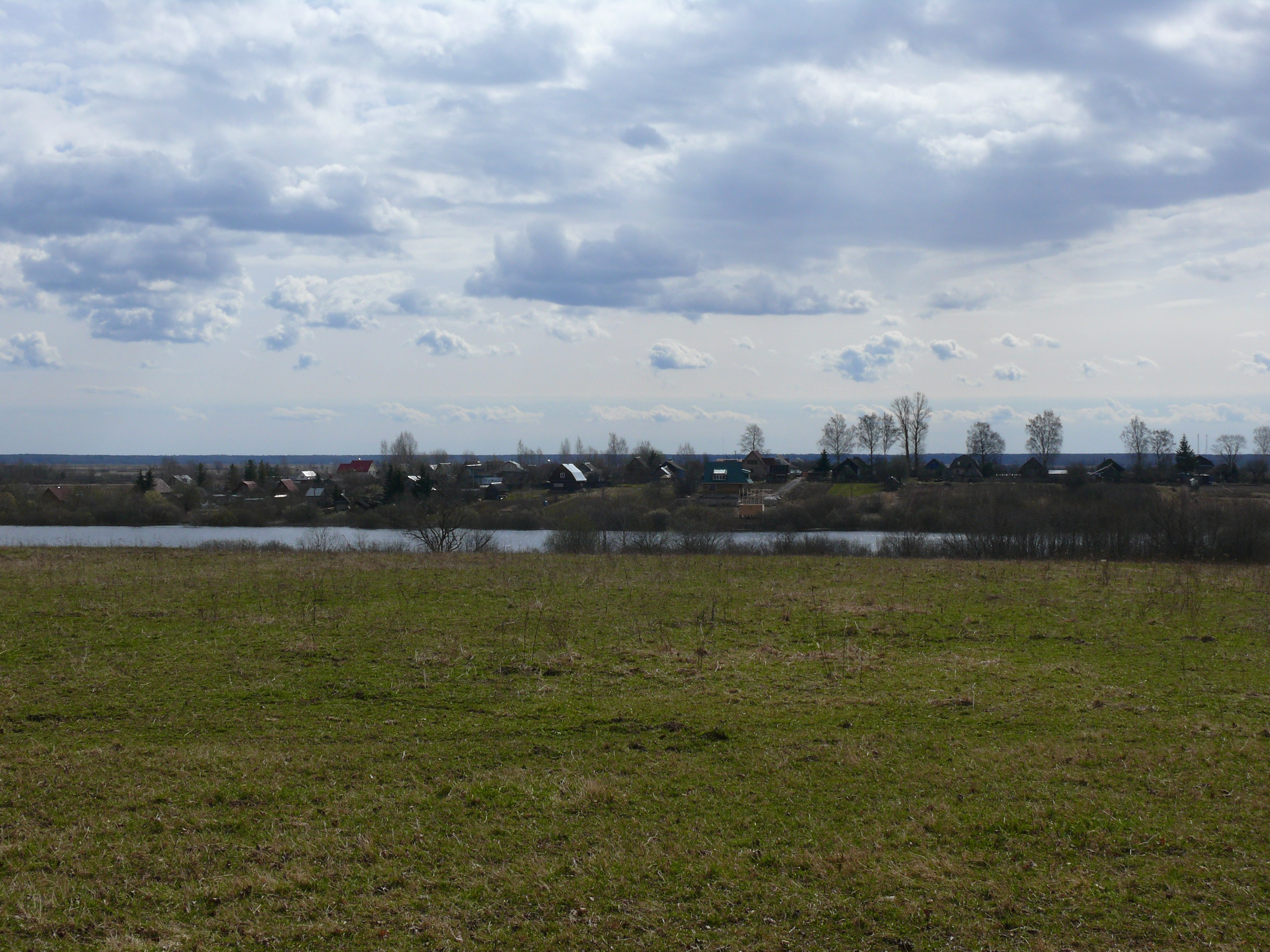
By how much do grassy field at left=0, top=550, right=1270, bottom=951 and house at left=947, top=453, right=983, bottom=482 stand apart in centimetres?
9128

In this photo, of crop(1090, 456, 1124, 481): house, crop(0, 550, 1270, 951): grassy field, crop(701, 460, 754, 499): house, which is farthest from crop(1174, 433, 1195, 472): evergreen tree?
crop(0, 550, 1270, 951): grassy field

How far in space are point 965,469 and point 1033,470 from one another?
830 centimetres

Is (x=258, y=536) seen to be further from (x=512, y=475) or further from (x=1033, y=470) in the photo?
(x=1033, y=470)

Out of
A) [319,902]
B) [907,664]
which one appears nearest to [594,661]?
[907,664]

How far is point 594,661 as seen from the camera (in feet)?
44.0

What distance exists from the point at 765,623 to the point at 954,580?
8.21 meters

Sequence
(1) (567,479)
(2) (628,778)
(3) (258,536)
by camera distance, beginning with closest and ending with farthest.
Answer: (2) (628,778) < (3) (258,536) < (1) (567,479)

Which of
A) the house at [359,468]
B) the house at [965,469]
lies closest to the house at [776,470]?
the house at [965,469]

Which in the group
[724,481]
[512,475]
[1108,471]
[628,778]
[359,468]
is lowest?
[628,778]

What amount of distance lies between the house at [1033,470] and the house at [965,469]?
196 inches

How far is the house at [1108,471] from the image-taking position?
9369 cm

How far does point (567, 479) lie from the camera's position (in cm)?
10938

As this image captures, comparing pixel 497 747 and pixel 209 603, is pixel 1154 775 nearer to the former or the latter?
pixel 497 747

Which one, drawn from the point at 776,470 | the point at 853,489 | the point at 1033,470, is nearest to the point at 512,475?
the point at 776,470
